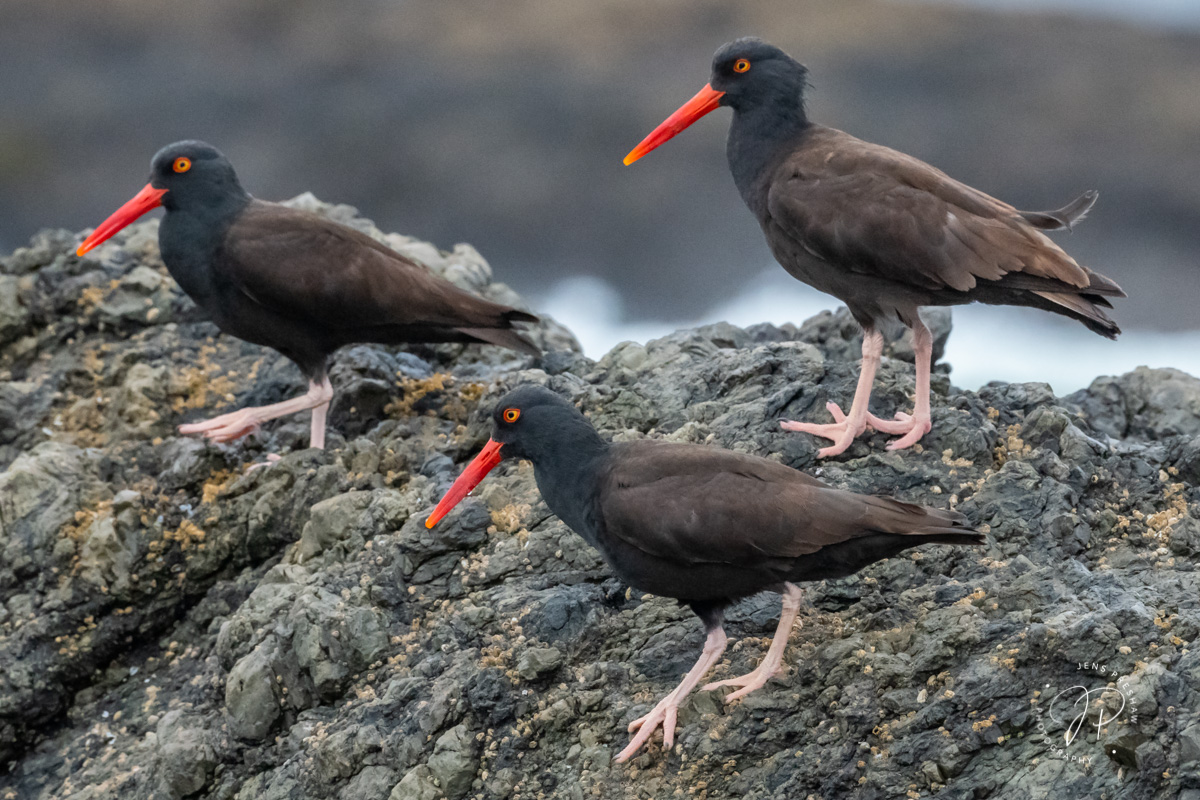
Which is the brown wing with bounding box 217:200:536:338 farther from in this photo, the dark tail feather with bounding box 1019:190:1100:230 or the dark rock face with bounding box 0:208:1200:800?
the dark tail feather with bounding box 1019:190:1100:230

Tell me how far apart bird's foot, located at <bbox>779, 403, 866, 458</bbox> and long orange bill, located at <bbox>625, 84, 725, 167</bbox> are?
5.70 feet

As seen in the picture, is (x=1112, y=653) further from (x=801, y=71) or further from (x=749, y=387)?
(x=801, y=71)

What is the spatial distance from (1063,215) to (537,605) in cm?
334

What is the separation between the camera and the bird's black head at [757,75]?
6.32 meters

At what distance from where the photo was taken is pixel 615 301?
59.7 feet

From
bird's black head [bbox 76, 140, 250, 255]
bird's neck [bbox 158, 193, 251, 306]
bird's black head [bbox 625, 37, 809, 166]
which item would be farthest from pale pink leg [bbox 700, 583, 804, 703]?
bird's black head [bbox 76, 140, 250, 255]

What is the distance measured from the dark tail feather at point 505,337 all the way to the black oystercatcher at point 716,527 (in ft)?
6.75

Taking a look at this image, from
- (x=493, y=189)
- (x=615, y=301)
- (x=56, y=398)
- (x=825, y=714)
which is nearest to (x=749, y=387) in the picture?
(x=825, y=714)

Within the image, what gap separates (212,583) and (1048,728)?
460 cm

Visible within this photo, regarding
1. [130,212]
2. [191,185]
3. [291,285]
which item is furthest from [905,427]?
[130,212]

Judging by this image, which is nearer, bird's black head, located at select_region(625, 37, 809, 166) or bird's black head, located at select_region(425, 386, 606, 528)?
bird's black head, located at select_region(425, 386, 606, 528)

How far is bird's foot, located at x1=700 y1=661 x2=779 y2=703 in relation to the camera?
4.77 metres

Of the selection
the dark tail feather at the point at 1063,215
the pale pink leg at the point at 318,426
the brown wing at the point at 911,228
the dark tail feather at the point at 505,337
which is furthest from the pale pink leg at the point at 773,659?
the pale pink leg at the point at 318,426

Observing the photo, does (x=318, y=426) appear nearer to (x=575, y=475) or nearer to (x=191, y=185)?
(x=191, y=185)
